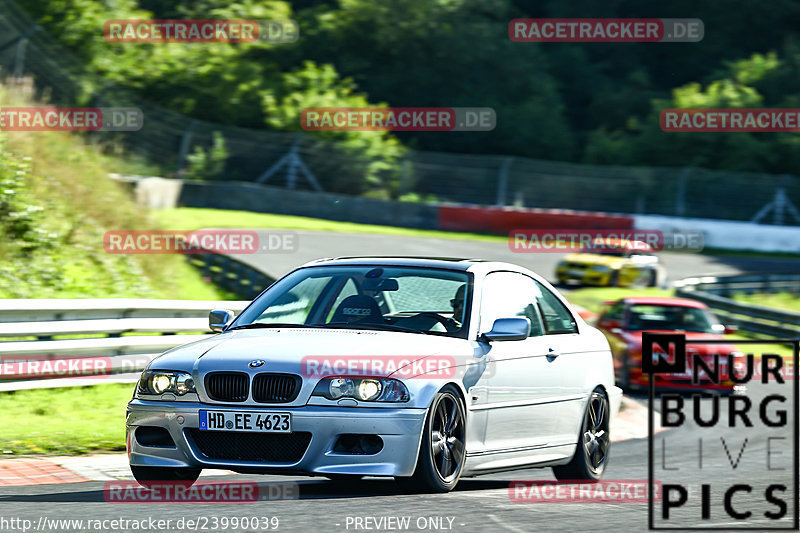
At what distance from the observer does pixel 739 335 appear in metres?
26.1

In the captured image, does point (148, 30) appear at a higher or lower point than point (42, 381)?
higher

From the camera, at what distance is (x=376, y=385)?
23.0 ft

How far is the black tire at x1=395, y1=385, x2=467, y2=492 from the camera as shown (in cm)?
704

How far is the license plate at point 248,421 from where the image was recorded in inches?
272

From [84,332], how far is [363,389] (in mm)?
5346

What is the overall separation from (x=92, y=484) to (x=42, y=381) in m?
3.41

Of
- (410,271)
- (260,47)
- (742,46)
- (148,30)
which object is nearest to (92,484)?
(410,271)

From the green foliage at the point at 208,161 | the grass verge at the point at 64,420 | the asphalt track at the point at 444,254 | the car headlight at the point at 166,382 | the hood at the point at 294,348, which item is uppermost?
the green foliage at the point at 208,161

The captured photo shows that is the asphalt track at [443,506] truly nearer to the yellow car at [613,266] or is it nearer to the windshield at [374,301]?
the windshield at [374,301]

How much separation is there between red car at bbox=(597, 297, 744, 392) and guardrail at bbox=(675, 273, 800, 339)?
5.60m

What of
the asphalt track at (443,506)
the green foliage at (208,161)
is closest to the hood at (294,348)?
the asphalt track at (443,506)

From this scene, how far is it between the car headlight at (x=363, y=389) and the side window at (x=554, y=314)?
2211 mm

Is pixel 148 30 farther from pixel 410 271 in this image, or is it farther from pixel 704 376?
pixel 410 271

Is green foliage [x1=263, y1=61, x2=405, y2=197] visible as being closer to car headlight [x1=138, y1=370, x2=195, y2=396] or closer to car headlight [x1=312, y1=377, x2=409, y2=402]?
car headlight [x1=138, y1=370, x2=195, y2=396]
